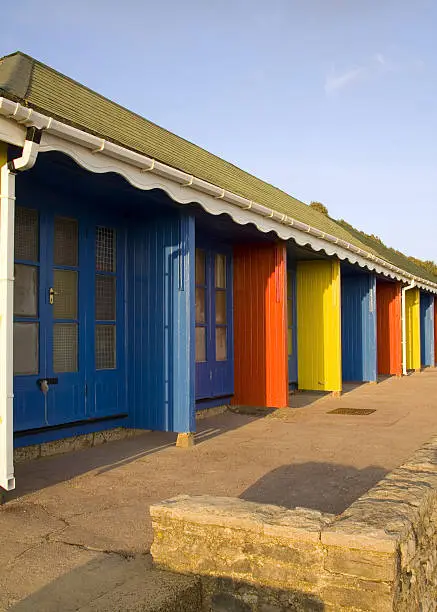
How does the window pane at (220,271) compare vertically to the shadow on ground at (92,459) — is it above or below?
above

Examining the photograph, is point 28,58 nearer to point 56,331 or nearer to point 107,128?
point 107,128

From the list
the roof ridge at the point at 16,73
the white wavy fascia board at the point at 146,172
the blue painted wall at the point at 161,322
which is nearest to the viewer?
the white wavy fascia board at the point at 146,172

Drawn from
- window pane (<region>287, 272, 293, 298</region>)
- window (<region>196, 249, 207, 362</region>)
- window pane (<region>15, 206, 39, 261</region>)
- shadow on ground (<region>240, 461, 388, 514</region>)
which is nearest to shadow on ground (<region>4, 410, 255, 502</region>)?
window (<region>196, 249, 207, 362</region>)

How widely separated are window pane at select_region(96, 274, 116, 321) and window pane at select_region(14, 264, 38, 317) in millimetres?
924

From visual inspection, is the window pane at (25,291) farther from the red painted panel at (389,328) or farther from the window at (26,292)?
the red painted panel at (389,328)

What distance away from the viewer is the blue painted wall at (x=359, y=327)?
1382 cm

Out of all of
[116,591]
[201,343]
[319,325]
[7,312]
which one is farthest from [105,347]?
[319,325]

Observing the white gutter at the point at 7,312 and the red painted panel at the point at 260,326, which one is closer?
the white gutter at the point at 7,312

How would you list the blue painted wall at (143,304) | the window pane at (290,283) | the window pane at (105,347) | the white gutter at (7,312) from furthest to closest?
1. the window pane at (290,283)
2. the window pane at (105,347)
3. the blue painted wall at (143,304)
4. the white gutter at (7,312)

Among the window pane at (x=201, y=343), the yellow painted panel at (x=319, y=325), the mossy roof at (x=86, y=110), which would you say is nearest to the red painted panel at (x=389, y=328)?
the yellow painted panel at (x=319, y=325)

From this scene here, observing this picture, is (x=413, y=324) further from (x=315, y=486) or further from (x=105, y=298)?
(x=315, y=486)

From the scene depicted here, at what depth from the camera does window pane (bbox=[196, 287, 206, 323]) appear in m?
8.52

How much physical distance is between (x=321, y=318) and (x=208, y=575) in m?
8.85

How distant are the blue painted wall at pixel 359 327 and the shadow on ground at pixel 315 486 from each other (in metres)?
8.74
